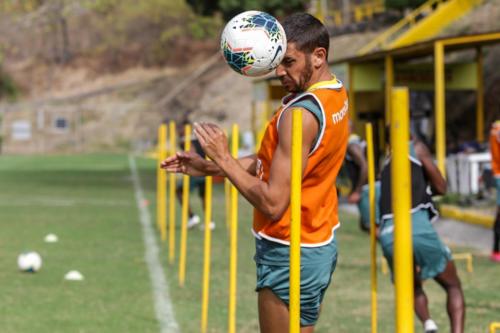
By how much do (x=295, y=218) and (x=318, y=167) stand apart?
367mm

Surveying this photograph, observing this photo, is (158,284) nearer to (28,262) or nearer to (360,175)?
(28,262)

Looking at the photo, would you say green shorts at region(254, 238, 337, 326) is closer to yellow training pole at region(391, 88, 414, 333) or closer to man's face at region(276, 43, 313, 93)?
man's face at region(276, 43, 313, 93)

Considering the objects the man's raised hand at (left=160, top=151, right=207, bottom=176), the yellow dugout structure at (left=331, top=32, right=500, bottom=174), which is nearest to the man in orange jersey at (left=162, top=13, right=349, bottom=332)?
the man's raised hand at (left=160, top=151, right=207, bottom=176)

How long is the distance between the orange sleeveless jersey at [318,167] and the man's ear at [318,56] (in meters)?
0.09

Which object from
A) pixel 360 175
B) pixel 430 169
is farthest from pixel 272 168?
pixel 360 175

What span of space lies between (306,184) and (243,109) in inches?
2318

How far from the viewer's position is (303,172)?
4.77 meters

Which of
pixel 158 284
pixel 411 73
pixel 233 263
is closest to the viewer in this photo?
pixel 233 263

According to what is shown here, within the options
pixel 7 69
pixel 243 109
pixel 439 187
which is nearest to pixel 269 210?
pixel 439 187

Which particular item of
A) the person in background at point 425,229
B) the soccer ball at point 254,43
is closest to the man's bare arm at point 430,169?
the person in background at point 425,229

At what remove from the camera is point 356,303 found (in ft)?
33.5

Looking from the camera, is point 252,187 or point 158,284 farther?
point 158,284

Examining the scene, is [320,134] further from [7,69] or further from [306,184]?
[7,69]

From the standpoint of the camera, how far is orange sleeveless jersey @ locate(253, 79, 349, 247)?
4.80 m
